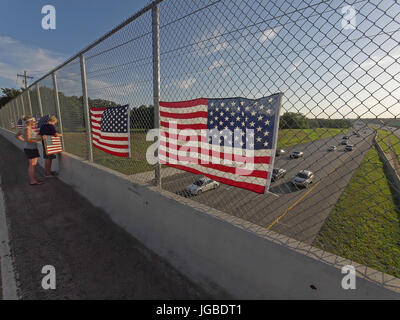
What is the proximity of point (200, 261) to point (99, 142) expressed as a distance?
144 inches

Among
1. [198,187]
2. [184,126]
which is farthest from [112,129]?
[198,187]

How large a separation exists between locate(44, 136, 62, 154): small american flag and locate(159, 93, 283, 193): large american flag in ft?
16.1

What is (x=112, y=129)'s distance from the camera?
13.6 feet

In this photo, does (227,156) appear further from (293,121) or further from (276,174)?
(276,174)

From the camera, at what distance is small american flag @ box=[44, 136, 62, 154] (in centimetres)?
600

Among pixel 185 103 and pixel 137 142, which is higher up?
pixel 185 103

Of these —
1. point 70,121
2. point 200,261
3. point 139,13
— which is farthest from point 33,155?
point 200,261

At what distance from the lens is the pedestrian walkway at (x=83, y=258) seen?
234 cm

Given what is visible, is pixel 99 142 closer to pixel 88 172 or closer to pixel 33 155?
pixel 88 172

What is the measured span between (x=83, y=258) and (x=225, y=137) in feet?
8.57

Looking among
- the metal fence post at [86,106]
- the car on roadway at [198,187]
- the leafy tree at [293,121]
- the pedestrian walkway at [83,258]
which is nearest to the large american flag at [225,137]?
the leafy tree at [293,121]

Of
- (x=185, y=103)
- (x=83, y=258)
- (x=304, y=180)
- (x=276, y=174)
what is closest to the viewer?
(x=185, y=103)

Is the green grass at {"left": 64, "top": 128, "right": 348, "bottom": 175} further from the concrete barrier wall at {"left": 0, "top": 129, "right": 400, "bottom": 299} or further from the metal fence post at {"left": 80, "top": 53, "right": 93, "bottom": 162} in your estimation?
the concrete barrier wall at {"left": 0, "top": 129, "right": 400, "bottom": 299}

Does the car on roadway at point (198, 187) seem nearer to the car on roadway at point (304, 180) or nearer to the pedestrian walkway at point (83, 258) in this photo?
the car on roadway at point (304, 180)
